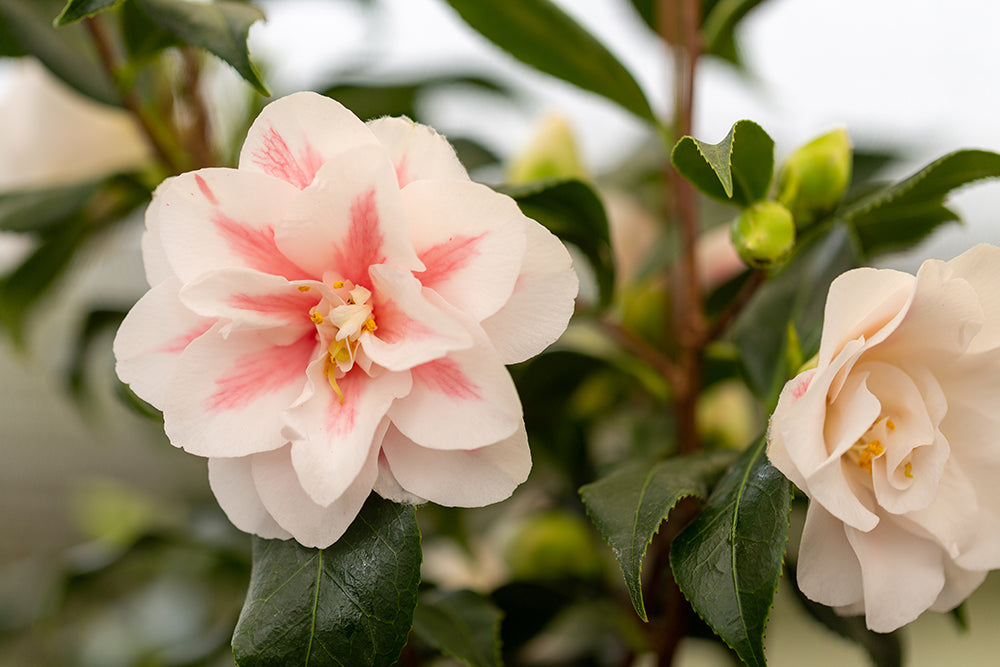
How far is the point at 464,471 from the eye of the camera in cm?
35

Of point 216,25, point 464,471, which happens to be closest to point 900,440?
point 464,471

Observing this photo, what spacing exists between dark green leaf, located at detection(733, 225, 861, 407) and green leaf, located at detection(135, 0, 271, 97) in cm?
33

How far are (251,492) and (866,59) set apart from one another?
4.46ft

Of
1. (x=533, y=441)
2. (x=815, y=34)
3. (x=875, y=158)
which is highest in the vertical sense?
(x=875, y=158)

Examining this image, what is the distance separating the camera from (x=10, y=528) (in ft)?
4.99

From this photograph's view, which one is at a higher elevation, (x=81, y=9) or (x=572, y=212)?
(x=81, y=9)

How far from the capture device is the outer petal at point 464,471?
0.35 meters

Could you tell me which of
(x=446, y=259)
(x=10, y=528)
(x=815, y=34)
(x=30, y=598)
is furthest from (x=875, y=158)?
(x=10, y=528)

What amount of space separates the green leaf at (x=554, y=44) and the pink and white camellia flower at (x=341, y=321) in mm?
238

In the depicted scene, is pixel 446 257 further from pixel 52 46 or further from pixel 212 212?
pixel 52 46

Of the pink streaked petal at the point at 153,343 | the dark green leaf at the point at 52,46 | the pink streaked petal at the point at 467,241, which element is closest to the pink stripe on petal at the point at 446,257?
the pink streaked petal at the point at 467,241

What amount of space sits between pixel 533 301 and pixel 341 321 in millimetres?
88

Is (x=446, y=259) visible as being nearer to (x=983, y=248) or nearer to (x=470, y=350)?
(x=470, y=350)

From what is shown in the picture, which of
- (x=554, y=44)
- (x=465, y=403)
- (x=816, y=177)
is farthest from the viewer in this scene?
(x=554, y=44)
